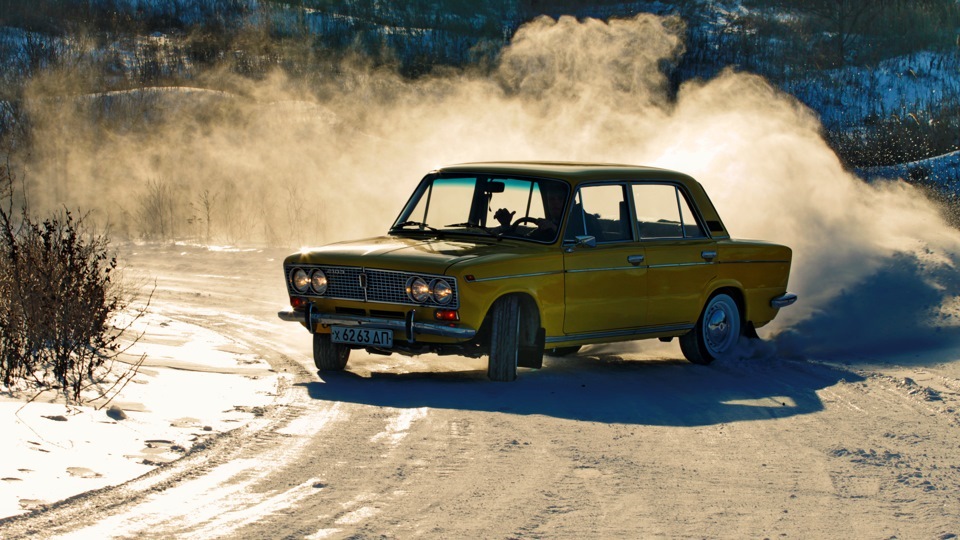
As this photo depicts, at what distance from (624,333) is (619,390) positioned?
1094 mm

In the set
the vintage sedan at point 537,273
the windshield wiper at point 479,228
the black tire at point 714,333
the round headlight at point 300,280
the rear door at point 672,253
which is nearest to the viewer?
the vintage sedan at point 537,273

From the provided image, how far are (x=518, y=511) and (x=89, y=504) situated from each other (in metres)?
2.09

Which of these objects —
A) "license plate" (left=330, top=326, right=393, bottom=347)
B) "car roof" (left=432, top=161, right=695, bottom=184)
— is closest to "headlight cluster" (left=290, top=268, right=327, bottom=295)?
"license plate" (left=330, top=326, right=393, bottom=347)

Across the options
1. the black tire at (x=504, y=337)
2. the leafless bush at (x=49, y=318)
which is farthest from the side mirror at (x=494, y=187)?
the leafless bush at (x=49, y=318)

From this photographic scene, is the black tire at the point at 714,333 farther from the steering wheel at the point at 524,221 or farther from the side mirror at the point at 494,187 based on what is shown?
the side mirror at the point at 494,187

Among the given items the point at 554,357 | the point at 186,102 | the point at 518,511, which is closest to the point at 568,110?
the point at 186,102

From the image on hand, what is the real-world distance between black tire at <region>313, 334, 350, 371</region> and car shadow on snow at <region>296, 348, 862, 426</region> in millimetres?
124

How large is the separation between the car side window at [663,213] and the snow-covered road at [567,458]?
1.22 metres

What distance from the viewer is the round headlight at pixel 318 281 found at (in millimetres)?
Answer: 11078

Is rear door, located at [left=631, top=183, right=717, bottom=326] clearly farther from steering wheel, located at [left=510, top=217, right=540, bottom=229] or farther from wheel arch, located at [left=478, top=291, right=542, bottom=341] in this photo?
wheel arch, located at [left=478, top=291, right=542, bottom=341]

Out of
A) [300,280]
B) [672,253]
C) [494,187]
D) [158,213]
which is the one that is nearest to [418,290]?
[300,280]

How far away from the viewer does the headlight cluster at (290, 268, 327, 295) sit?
1109 cm

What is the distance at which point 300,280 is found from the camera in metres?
11.2

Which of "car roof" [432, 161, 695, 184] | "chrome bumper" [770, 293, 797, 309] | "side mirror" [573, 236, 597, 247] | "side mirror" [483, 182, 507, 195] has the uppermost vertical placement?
"car roof" [432, 161, 695, 184]
